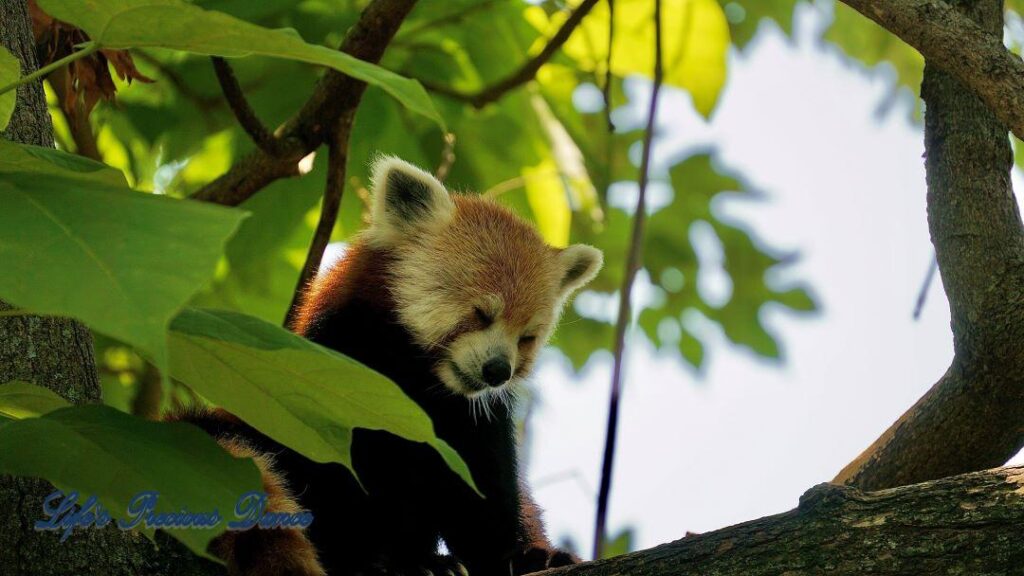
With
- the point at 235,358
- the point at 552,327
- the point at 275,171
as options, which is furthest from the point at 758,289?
the point at 235,358

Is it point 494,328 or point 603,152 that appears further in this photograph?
point 603,152

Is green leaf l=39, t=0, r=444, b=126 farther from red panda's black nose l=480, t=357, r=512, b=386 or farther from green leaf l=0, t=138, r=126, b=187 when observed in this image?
red panda's black nose l=480, t=357, r=512, b=386

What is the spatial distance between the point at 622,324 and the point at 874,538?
3.96 feet

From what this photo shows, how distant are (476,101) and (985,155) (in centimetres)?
205

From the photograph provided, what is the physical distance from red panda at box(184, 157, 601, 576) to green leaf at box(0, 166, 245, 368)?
1465mm

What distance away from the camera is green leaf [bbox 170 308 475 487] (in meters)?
1.61

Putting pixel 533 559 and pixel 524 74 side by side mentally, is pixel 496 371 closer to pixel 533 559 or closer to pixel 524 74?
pixel 533 559

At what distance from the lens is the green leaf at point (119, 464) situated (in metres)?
1.66

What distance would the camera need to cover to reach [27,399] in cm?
205

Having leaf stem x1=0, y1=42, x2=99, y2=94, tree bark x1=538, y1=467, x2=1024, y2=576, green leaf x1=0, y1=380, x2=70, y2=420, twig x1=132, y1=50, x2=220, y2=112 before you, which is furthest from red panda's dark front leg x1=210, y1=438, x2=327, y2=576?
twig x1=132, y1=50, x2=220, y2=112

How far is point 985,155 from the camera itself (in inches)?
116

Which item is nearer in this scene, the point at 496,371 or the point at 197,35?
the point at 197,35

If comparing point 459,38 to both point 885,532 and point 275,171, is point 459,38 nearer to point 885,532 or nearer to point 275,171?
point 275,171

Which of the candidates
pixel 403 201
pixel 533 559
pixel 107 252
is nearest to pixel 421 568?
pixel 533 559
